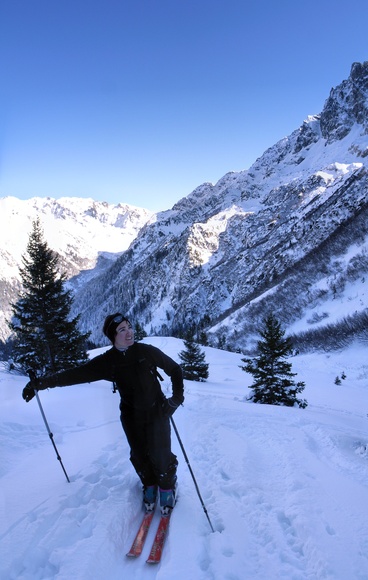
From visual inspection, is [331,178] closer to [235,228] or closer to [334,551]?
[235,228]

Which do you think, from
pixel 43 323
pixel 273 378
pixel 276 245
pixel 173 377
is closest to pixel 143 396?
pixel 173 377

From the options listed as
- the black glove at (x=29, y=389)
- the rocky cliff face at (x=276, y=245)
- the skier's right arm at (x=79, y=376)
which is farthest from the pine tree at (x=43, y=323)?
the rocky cliff face at (x=276, y=245)

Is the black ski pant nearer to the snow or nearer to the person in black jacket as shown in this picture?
the person in black jacket

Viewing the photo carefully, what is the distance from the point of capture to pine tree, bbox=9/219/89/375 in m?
16.5

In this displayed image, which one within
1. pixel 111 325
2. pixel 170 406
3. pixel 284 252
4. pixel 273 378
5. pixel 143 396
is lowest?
pixel 273 378

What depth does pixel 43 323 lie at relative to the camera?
54.7 ft

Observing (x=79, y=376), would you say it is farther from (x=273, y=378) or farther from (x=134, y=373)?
(x=273, y=378)

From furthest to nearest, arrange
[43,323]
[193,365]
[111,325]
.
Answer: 1. [193,365]
2. [43,323]
3. [111,325]

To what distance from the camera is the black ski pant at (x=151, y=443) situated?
3.82 meters

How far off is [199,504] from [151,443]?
110 centimetres

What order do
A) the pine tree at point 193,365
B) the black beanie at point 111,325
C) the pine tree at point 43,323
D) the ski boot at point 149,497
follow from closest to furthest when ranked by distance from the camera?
the black beanie at point 111,325 → the ski boot at point 149,497 → the pine tree at point 43,323 → the pine tree at point 193,365

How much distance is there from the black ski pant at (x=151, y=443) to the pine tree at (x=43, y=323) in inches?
550

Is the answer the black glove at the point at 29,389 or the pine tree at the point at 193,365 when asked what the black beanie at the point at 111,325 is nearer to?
the black glove at the point at 29,389

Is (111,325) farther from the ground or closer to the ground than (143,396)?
farther from the ground
